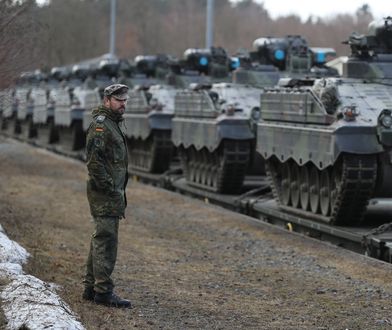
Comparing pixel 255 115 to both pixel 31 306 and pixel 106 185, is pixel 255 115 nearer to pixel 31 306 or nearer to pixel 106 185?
pixel 106 185

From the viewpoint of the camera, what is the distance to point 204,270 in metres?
10.8

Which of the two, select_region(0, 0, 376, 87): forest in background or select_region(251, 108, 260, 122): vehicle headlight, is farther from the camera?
select_region(0, 0, 376, 87): forest in background

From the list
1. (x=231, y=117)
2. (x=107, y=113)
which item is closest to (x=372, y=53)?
(x=231, y=117)

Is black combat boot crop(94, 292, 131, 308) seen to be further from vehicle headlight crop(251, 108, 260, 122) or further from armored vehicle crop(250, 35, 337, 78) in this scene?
armored vehicle crop(250, 35, 337, 78)

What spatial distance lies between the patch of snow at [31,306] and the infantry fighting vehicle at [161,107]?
46.0ft

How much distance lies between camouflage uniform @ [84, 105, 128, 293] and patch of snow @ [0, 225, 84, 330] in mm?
590

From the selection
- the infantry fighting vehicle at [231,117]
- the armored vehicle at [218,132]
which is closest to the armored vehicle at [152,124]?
the infantry fighting vehicle at [231,117]

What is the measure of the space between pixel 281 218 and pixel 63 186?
21.4ft

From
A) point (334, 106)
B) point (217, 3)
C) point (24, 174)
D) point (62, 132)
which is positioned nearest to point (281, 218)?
point (334, 106)

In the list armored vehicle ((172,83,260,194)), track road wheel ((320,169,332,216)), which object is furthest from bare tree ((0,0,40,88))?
track road wheel ((320,169,332,216))

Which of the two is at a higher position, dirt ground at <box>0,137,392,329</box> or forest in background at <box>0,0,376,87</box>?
forest in background at <box>0,0,376,87</box>

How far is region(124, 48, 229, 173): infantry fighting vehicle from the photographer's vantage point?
22.5m

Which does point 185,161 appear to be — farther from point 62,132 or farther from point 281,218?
Result: point 62,132

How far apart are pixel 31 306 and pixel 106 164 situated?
1.70 meters
